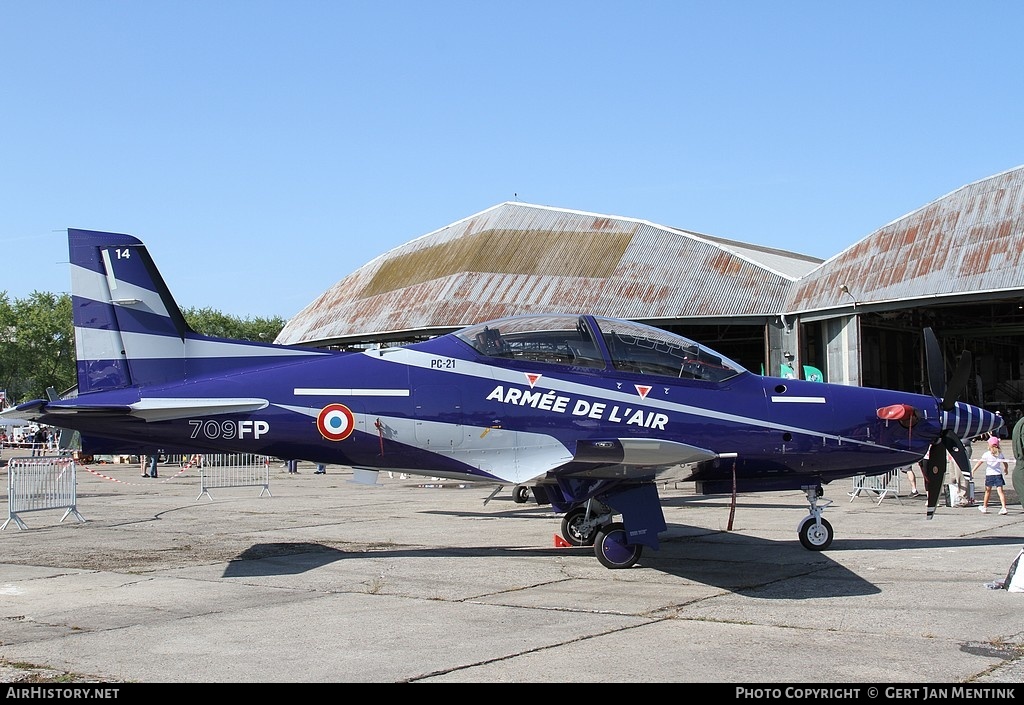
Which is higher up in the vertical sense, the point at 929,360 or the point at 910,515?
the point at 929,360

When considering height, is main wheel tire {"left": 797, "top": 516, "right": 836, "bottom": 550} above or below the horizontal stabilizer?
below

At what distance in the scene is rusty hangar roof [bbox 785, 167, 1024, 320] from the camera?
35.3m

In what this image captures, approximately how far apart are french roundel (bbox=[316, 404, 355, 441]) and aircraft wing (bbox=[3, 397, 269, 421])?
0.69 meters

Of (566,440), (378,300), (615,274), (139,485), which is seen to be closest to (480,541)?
(566,440)

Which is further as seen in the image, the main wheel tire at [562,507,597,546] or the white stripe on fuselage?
the main wheel tire at [562,507,597,546]

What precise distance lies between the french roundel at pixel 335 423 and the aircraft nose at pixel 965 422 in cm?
732

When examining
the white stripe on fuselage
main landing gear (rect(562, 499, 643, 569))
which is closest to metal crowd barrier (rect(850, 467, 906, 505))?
main landing gear (rect(562, 499, 643, 569))

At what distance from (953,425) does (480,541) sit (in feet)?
21.1

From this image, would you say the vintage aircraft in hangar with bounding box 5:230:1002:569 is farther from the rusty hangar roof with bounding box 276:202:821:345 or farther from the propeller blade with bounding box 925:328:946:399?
the rusty hangar roof with bounding box 276:202:821:345

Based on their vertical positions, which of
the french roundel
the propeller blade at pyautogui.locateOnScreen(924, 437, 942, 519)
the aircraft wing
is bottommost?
the propeller blade at pyautogui.locateOnScreen(924, 437, 942, 519)

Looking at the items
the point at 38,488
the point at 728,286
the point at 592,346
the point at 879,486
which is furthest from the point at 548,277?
the point at 592,346

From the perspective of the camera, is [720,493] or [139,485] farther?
[139,485]
